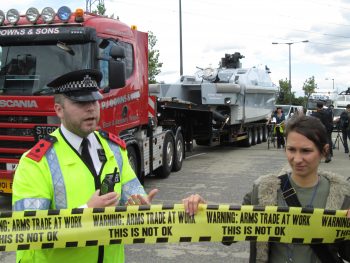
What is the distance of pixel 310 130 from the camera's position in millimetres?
2459

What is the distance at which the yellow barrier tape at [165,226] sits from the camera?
248 cm

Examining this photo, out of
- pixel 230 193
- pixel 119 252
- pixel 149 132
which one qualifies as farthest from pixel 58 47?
pixel 119 252

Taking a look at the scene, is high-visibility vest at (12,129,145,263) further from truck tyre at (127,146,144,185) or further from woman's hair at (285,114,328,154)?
truck tyre at (127,146,144,185)

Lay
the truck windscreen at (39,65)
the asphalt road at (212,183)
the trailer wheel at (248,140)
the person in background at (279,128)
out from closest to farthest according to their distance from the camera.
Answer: the asphalt road at (212,183) < the truck windscreen at (39,65) < the person in background at (279,128) < the trailer wheel at (248,140)

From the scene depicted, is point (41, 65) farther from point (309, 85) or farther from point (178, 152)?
point (309, 85)

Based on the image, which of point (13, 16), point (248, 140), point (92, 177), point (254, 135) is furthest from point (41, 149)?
point (254, 135)

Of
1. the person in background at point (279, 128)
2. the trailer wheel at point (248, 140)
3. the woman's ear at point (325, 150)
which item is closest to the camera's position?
the woman's ear at point (325, 150)

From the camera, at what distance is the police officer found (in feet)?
7.61

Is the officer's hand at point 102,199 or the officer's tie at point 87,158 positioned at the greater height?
the officer's tie at point 87,158

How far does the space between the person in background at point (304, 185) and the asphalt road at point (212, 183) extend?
0.91 ft

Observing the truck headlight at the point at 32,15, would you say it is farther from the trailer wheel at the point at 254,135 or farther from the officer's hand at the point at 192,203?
the trailer wheel at the point at 254,135

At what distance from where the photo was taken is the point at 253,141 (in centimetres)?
2130

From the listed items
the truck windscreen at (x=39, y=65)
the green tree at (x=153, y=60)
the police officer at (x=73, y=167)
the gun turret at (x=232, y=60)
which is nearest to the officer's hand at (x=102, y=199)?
the police officer at (x=73, y=167)

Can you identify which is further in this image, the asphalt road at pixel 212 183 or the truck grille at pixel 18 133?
the truck grille at pixel 18 133
